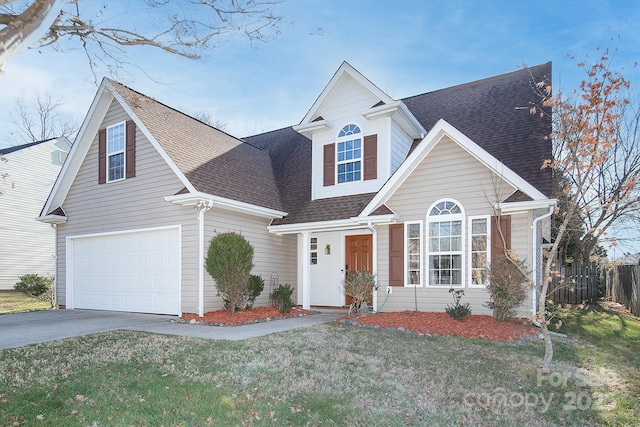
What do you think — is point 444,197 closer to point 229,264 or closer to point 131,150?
point 229,264

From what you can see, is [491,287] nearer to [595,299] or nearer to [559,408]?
[559,408]

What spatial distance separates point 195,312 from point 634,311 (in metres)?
13.1

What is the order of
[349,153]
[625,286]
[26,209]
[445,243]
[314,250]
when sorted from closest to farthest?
[445,243] → [349,153] → [314,250] → [625,286] → [26,209]

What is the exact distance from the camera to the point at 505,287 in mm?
8914

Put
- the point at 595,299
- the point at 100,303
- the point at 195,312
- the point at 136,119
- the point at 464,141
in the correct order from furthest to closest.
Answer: the point at 595,299 → the point at 100,303 → the point at 136,119 → the point at 195,312 → the point at 464,141

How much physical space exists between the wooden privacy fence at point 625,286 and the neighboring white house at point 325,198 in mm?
5230

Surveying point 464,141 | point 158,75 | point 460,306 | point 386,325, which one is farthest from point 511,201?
point 158,75

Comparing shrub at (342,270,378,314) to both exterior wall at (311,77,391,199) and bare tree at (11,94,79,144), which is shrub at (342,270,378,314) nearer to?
exterior wall at (311,77,391,199)

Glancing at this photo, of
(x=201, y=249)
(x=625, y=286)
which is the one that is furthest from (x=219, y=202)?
(x=625, y=286)

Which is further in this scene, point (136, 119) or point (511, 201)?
point (136, 119)

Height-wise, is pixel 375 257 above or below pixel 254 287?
above

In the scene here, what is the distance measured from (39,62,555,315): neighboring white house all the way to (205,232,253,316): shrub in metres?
0.57

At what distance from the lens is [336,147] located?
12.9m

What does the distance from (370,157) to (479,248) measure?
13.0ft
